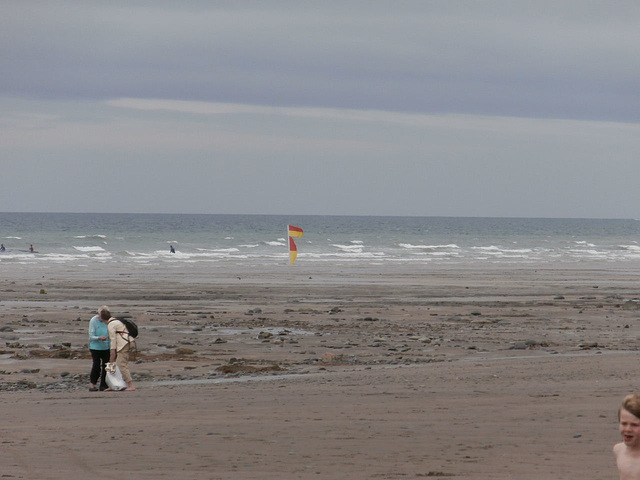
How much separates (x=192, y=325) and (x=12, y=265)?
99.8 feet

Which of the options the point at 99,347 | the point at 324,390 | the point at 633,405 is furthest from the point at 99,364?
the point at 633,405

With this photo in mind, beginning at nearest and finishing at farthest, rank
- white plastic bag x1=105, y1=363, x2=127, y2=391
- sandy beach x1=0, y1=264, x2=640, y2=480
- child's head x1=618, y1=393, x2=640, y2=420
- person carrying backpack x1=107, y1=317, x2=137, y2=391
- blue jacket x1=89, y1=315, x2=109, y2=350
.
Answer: child's head x1=618, y1=393, x2=640, y2=420 → sandy beach x1=0, y1=264, x2=640, y2=480 → white plastic bag x1=105, y1=363, x2=127, y2=391 → person carrying backpack x1=107, y1=317, x2=137, y2=391 → blue jacket x1=89, y1=315, x2=109, y2=350

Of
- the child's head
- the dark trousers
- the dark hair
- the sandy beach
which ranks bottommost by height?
the sandy beach

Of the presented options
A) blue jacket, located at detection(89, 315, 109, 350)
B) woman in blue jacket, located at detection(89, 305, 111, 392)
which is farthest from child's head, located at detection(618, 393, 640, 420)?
blue jacket, located at detection(89, 315, 109, 350)

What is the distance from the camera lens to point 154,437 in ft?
29.1

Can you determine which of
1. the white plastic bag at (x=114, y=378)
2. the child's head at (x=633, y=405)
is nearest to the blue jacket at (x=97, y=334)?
the white plastic bag at (x=114, y=378)

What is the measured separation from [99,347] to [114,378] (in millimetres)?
767

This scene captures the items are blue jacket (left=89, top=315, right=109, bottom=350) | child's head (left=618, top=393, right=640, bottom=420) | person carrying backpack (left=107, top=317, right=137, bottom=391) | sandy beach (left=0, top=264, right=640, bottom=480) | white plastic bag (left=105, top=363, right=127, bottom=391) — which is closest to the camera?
child's head (left=618, top=393, right=640, bottom=420)

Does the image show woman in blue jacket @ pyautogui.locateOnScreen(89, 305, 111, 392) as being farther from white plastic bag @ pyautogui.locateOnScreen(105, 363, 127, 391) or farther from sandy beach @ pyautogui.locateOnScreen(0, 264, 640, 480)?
sandy beach @ pyautogui.locateOnScreen(0, 264, 640, 480)

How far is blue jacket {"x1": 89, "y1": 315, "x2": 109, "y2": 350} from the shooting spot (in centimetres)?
1290

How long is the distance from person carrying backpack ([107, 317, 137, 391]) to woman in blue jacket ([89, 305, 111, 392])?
0.44ft

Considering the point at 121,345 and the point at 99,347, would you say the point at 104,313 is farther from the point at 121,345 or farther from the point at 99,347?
the point at 121,345

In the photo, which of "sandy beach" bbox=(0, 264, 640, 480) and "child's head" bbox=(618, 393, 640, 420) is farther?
"sandy beach" bbox=(0, 264, 640, 480)

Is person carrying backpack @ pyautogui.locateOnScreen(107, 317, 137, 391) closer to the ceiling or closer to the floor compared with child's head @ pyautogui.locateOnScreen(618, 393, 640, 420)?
closer to the floor
